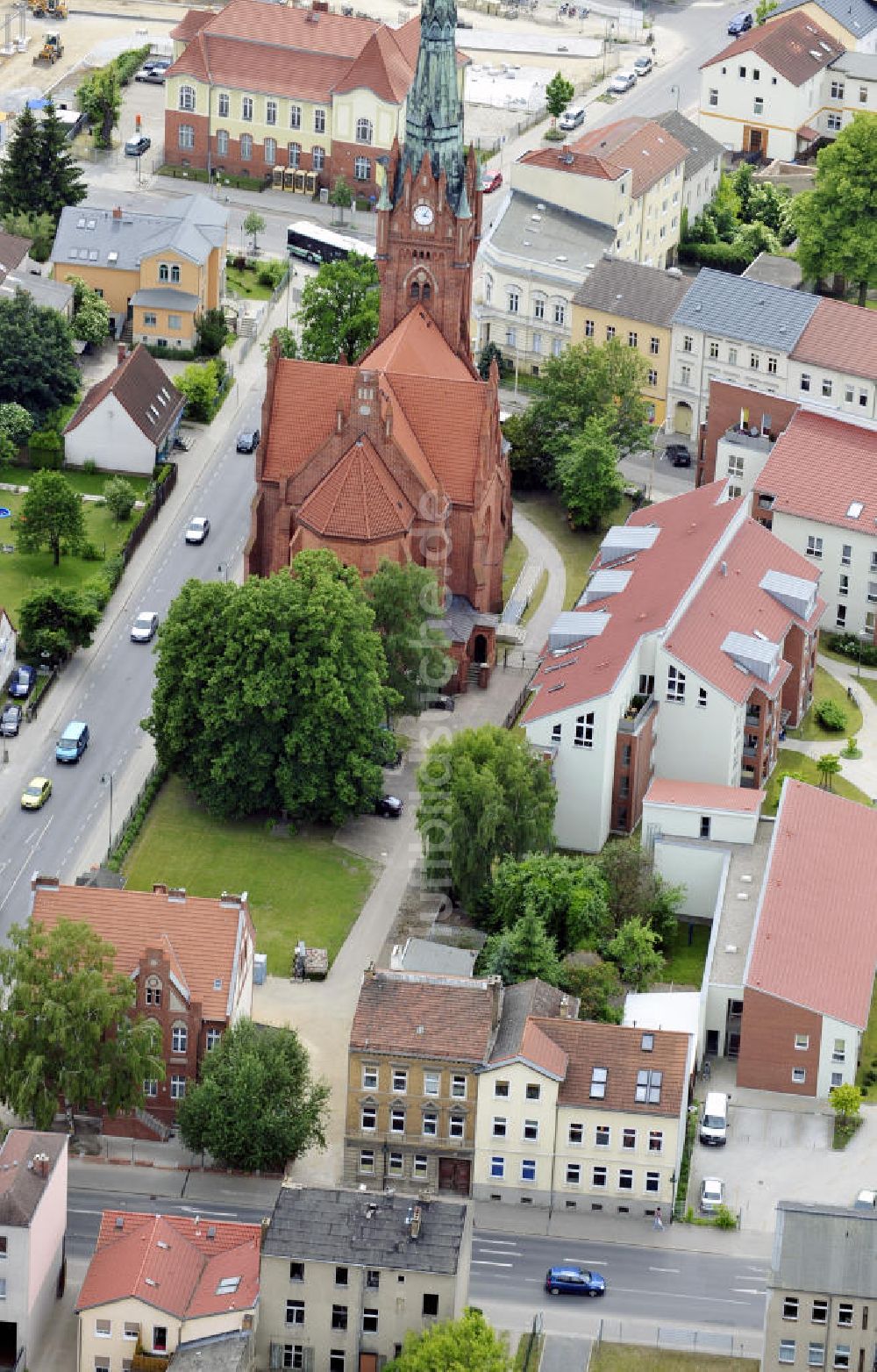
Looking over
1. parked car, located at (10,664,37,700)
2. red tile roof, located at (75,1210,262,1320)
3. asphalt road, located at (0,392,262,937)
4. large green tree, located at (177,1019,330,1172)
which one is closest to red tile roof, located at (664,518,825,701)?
asphalt road, located at (0,392,262,937)

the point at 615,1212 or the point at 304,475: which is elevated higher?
the point at 304,475

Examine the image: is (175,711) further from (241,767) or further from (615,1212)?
(615,1212)

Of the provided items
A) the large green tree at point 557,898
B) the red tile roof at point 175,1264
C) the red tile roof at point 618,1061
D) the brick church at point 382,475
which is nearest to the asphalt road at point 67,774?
the brick church at point 382,475

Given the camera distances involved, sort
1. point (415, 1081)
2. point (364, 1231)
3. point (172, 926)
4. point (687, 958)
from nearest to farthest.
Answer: point (364, 1231)
point (415, 1081)
point (172, 926)
point (687, 958)

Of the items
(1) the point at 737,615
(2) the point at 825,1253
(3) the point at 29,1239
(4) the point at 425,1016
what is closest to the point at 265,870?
(4) the point at 425,1016

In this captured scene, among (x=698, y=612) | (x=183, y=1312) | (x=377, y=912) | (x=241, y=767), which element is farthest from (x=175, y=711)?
(x=183, y=1312)

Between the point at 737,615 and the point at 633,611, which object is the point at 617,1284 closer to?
the point at 633,611
